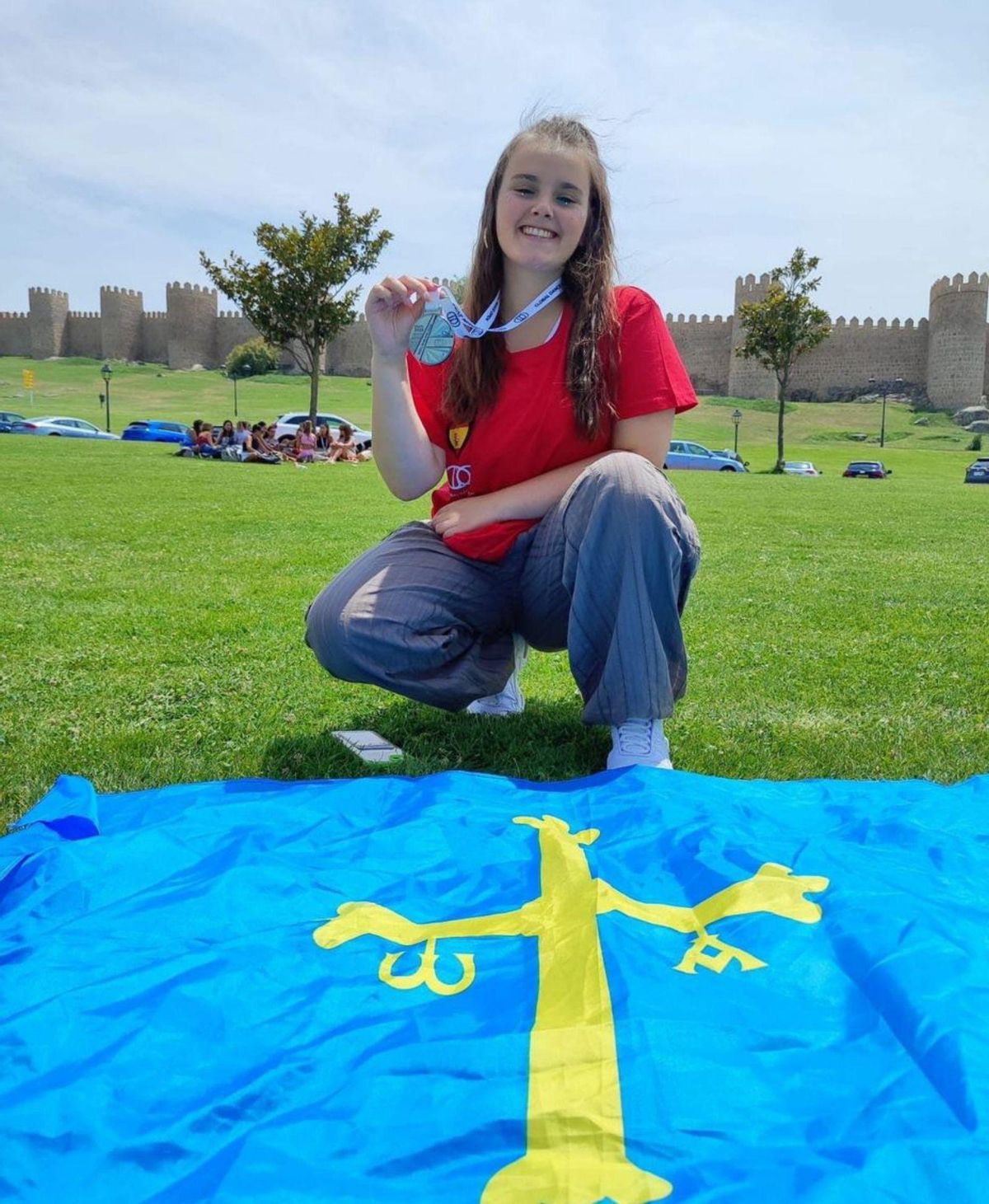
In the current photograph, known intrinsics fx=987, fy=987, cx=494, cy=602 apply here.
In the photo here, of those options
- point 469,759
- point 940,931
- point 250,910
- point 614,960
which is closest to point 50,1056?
point 250,910

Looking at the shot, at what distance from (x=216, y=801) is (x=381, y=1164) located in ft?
3.53

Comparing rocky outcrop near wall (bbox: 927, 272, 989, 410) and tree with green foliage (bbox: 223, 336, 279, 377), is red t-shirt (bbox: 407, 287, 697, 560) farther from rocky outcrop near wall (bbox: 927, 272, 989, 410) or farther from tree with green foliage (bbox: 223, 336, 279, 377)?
tree with green foliage (bbox: 223, 336, 279, 377)

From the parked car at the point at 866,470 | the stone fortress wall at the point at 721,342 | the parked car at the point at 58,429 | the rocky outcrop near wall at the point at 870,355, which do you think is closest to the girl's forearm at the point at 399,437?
the parked car at the point at 866,470

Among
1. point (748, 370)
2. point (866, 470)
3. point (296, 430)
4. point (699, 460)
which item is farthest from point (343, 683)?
point (748, 370)

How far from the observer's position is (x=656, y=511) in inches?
84.3

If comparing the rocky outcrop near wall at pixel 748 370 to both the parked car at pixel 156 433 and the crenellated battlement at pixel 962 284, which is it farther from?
the parked car at pixel 156 433

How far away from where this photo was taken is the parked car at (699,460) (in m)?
24.3

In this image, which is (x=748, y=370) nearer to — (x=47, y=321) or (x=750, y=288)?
(x=750, y=288)

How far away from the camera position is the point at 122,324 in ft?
193

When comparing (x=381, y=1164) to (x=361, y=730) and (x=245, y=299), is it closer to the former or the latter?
(x=361, y=730)

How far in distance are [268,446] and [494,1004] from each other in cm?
1891

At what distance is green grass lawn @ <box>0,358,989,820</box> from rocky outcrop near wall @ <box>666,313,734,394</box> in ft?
143

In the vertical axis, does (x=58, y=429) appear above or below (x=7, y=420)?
below

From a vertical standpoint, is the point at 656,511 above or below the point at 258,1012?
above
